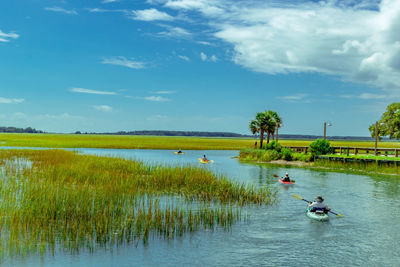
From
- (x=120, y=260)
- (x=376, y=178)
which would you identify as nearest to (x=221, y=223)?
(x=120, y=260)

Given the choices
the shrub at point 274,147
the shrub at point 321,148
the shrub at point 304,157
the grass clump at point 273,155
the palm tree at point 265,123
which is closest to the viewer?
the shrub at point 304,157

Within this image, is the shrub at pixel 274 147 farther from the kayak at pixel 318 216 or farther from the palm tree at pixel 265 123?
the kayak at pixel 318 216

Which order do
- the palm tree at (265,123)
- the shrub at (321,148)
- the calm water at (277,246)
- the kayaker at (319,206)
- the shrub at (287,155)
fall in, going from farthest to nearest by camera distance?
1. the palm tree at (265,123)
2. the shrub at (287,155)
3. the shrub at (321,148)
4. the kayaker at (319,206)
5. the calm water at (277,246)

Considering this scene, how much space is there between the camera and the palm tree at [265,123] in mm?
77625

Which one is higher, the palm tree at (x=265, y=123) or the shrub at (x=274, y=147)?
the palm tree at (x=265, y=123)

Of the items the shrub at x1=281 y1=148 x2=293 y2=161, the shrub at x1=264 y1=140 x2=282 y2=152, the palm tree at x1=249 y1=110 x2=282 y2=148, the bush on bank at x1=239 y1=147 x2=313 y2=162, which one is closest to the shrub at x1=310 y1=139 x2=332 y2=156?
the bush on bank at x1=239 y1=147 x2=313 y2=162

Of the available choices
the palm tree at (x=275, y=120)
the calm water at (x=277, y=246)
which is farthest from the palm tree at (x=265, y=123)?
the calm water at (x=277, y=246)

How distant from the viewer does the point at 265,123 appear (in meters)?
77.8

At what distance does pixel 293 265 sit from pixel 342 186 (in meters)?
23.2

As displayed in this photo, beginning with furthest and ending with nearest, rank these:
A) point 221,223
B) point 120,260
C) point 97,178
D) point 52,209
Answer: point 97,178 → point 221,223 → point 52,209 → point 120,260

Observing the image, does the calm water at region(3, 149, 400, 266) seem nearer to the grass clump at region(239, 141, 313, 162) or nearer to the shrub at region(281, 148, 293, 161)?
the grass clump at region(239, 141, 313, 162)

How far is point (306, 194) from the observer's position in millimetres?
28578

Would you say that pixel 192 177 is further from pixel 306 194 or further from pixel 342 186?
pixel 342 186

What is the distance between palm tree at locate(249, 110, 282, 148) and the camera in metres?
77.6
